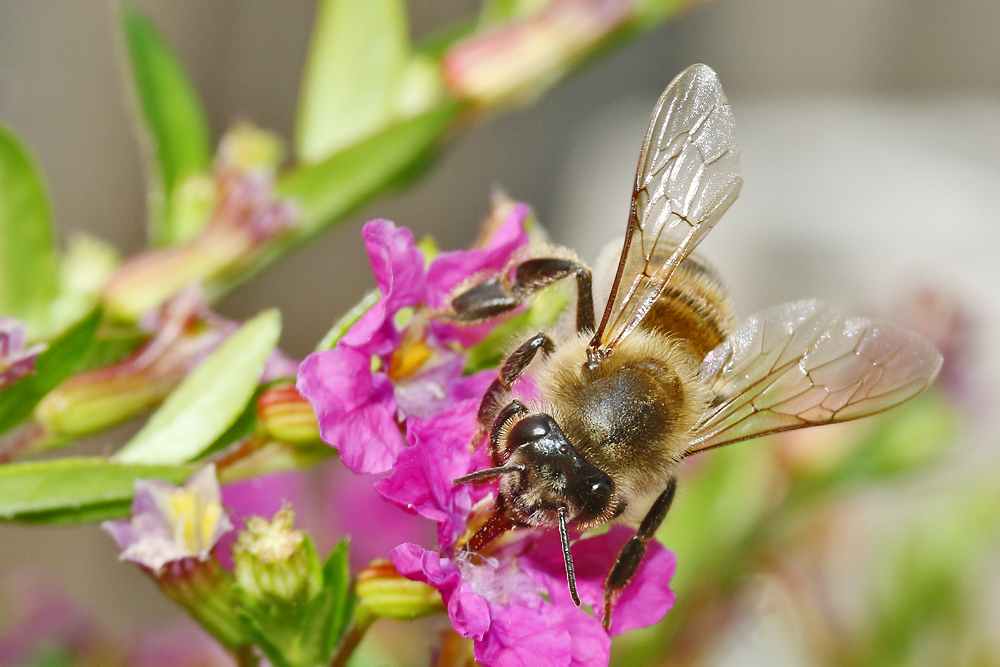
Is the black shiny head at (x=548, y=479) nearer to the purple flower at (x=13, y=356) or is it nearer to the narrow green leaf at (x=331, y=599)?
the narrow green leaf at (x=331, y=599)

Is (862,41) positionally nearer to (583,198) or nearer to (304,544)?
(583,198)

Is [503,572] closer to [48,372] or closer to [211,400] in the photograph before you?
[211,400]

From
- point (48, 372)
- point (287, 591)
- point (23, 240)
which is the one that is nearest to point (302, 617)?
point (287, 591)

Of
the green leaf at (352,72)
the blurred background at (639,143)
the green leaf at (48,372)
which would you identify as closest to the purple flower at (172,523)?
the green leaf at (48,372)

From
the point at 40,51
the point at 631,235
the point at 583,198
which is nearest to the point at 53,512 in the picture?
the point at 631,235

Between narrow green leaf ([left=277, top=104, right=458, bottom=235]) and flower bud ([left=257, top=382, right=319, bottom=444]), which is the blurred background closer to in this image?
narrow green leaf ([left=277, top=104, right=458, bottom=235])

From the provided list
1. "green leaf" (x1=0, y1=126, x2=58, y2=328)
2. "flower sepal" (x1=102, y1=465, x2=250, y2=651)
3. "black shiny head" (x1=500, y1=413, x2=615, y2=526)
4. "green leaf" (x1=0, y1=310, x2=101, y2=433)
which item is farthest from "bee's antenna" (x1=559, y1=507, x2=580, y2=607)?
"green leaf" (x1=0, y1=126, x2=58, y2=328)
